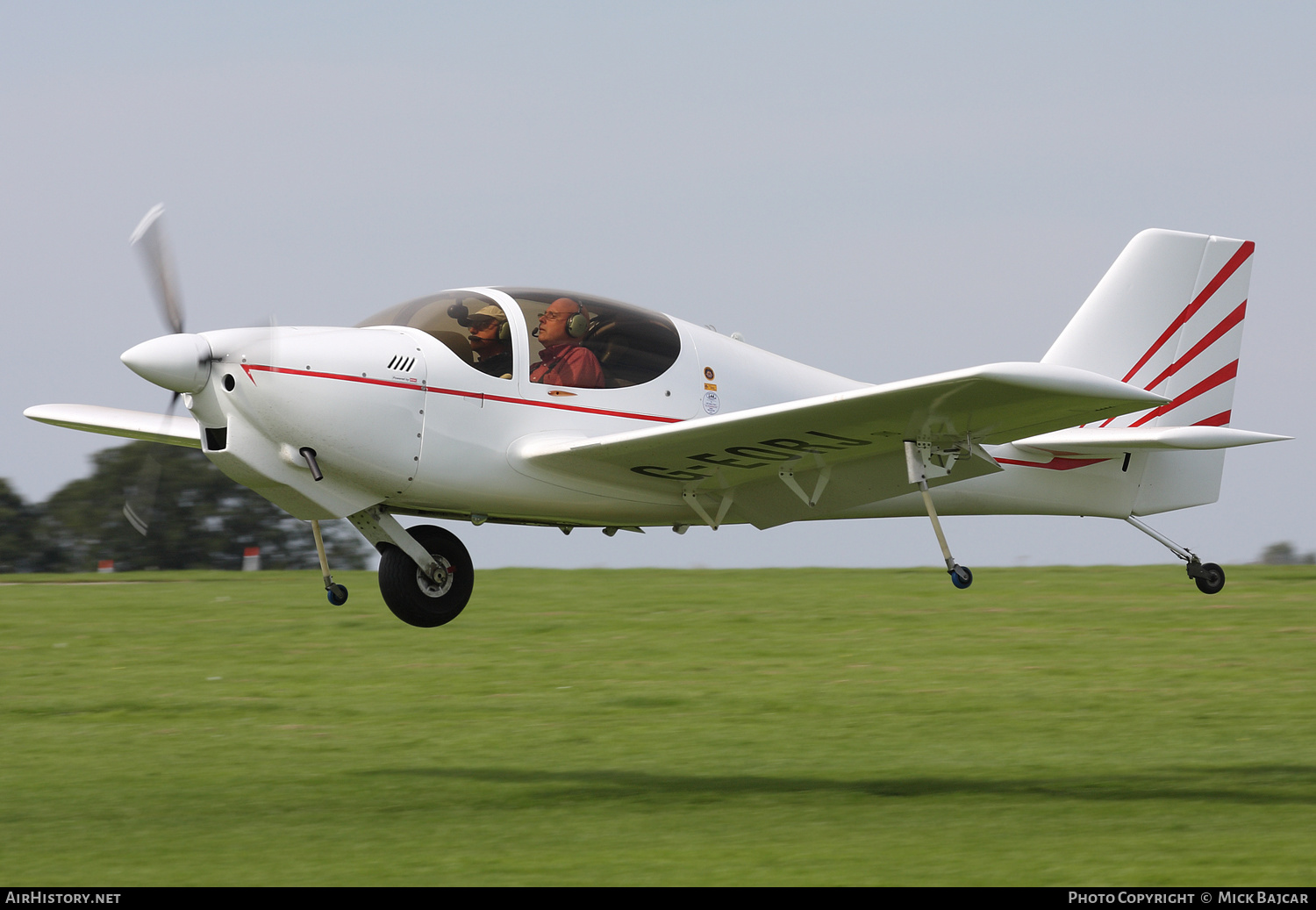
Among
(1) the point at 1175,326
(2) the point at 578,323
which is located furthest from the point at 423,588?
(1) the point at 1175,326

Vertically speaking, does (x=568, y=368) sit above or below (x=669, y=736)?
above

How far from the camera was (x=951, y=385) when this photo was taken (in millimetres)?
8203

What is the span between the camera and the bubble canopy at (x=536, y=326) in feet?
32.8

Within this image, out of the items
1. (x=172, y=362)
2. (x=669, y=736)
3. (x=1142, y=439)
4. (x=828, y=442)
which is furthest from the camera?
(x=669, y=736)

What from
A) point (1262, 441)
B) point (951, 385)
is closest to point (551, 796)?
point (951, 385)

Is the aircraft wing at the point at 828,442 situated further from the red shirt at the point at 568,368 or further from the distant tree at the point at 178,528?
the distant tree at the point at 178,528

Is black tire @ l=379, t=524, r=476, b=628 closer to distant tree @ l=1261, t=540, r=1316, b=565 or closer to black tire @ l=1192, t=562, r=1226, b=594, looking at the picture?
black tire @ l=1192, t=562, r=1226, b=594

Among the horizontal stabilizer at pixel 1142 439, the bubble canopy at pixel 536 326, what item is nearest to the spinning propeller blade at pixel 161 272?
the bubble canopy at pixel 536 326

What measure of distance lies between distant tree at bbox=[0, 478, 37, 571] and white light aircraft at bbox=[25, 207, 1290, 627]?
42.4 m

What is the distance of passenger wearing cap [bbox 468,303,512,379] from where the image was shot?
997 centimetres

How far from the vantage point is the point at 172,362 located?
30.2 ft

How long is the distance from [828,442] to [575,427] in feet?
6.28

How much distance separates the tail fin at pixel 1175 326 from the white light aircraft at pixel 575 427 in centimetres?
126

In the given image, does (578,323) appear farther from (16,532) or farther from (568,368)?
(16,532)
